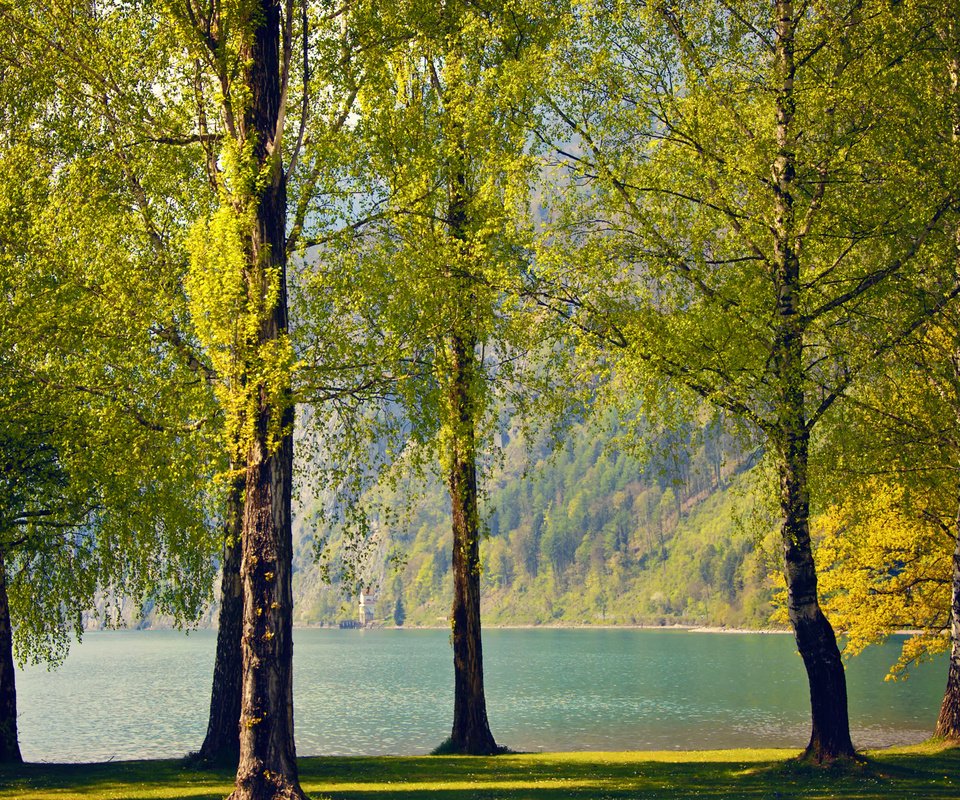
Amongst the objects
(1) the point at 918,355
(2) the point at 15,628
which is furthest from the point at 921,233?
(2) the point at 15,628

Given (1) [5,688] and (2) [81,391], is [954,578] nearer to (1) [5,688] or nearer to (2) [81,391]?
(2) [81,391]

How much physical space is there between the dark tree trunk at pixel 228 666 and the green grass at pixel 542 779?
732 mm

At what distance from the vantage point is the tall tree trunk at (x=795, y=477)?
1847 centimetres

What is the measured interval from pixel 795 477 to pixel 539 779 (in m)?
7.70

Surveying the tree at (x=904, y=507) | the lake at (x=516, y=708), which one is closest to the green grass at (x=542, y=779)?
the tree at (x=904, y=507)

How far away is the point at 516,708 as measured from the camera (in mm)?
63875

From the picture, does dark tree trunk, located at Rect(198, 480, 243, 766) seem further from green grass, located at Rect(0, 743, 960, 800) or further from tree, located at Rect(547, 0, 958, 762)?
tree, located at Rect(547, 0, 958, 762)

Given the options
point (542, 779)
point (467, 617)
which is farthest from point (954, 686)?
point (467, 617)

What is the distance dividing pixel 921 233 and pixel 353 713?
49.1 m

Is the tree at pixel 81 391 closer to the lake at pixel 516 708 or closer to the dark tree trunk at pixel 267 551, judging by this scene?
the dark tree trunk at pixel 267 551

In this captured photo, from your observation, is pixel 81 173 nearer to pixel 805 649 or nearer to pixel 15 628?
pixel 15 628

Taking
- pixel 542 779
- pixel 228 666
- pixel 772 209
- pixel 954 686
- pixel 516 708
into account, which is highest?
pixel 772 209

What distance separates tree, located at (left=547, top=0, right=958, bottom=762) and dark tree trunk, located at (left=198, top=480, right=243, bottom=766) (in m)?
8.79

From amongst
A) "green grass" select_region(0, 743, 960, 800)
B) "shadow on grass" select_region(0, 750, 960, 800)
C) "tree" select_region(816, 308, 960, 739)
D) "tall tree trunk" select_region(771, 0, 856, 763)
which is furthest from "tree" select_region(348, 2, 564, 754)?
"tree" select_region(816, 308, 960, 739)
